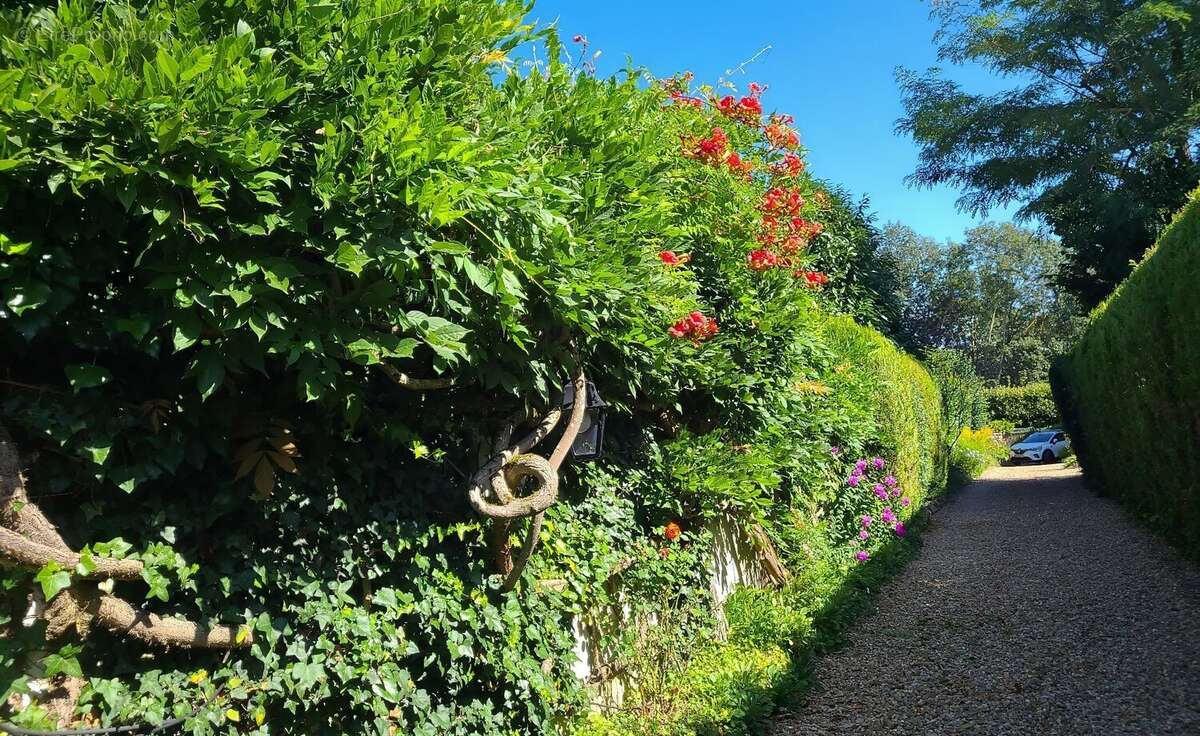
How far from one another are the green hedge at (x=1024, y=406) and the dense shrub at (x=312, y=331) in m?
36.1

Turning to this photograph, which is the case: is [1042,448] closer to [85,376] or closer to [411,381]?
[411,381]

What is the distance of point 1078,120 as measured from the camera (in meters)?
15.8

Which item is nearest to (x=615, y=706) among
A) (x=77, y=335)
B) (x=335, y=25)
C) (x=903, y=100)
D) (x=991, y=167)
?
(x=77, y=335)

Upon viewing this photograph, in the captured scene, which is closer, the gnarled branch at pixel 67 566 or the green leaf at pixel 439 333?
the gnarled branch at pixel 67 566

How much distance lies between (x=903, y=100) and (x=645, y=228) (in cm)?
1860

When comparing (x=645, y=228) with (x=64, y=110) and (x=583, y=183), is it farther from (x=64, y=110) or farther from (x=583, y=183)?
(x=64, y=110)

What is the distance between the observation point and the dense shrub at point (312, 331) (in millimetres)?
1797

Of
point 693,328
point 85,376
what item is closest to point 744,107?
point 693,328

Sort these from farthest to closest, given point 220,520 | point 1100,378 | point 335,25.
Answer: point 1100,378
point 220,520
point 335,25

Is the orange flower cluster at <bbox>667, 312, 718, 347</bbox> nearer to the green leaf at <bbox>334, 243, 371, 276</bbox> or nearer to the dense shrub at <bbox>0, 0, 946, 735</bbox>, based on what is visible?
the dense shrub at <bbox>0, 0, 946, 735</bbox>

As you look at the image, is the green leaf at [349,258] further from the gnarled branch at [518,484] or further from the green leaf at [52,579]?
the gnarled branch at [518,484]

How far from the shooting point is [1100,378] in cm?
1107

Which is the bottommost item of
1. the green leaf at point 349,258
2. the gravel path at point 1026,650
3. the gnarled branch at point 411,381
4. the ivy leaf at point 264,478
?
the gravel path at point 1026,650

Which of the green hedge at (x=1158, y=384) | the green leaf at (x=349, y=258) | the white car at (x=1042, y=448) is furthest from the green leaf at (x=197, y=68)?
the white car at (x=1042, y=448)
